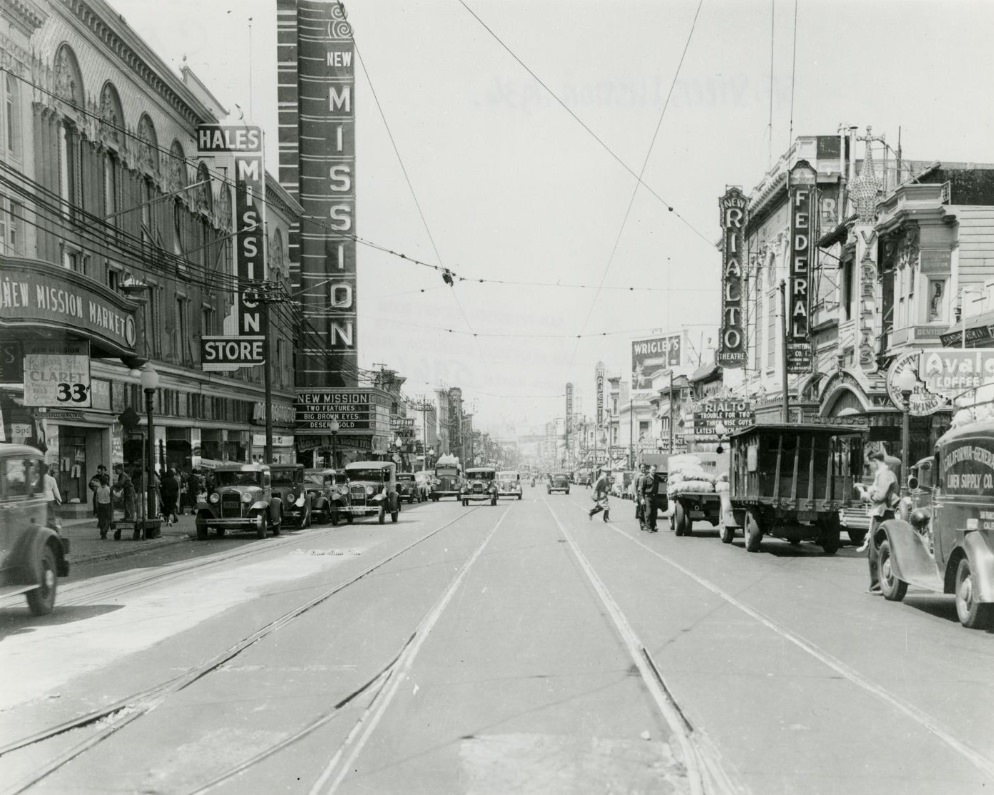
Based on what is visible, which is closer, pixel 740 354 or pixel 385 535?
pixel 385 535

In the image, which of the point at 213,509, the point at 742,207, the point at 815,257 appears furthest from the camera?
the point at 742,207

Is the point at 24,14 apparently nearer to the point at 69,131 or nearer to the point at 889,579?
the point at 69,131

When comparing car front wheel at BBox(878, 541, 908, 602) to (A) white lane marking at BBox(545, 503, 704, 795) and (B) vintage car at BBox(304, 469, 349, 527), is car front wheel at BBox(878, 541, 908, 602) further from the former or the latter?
(B) vintage car at BBox(304, 469, 349, 527)

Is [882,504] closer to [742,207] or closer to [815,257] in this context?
[815,257]

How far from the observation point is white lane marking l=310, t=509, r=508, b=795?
5.21m

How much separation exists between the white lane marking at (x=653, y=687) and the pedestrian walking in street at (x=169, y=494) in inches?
700

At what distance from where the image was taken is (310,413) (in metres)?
54.9

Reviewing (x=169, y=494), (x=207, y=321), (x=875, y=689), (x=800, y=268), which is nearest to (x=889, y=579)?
(x=875, y=689)

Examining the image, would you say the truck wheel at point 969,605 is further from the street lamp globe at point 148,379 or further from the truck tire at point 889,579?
the street lamp globe at point 148,379

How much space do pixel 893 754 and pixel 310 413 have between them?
51.0 metres

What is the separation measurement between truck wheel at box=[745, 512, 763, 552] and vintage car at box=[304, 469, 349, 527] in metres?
14.4

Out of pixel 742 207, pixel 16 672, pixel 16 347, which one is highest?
pixel 742 207

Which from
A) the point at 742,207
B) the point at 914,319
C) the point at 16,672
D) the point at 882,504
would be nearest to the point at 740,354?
the point at 742,207

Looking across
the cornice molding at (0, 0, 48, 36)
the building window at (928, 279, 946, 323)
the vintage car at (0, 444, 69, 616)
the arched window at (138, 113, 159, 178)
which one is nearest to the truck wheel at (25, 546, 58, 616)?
the vintage car at (0, 444, 69, 616)
